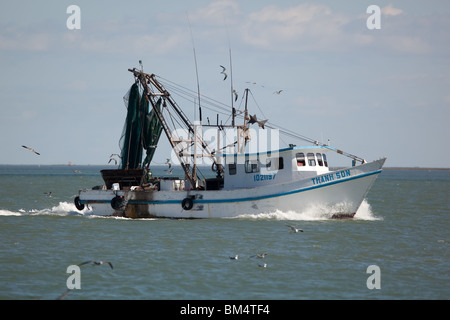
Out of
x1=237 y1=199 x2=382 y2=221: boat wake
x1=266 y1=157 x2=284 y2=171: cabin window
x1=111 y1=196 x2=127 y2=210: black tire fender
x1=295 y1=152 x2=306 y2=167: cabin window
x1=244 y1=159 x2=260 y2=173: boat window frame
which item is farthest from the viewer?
x1=111 y1=196 x2=127 y2=210: black tire fender

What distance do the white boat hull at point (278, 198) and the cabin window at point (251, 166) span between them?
155 centimetres

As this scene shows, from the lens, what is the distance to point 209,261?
2367cm

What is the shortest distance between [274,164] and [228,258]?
10.6m

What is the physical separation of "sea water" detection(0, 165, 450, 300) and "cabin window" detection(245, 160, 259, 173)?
265cm

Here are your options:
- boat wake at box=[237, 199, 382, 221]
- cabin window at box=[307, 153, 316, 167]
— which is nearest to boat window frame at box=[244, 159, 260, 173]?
boat wake at box=[237, 199, 382, 221]

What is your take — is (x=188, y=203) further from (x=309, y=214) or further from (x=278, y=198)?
(x=309, y=214)

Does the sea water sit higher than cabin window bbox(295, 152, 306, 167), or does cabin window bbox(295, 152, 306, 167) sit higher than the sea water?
cabin window bbox(295, 152, 306, 167)

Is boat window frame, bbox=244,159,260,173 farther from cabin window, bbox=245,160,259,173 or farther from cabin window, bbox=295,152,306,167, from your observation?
cabin window, bbox=295,152,306,167

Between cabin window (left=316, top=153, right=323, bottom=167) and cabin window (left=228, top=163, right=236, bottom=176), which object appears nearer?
cabin window (left=316, top=153, right=323, bottom=167)

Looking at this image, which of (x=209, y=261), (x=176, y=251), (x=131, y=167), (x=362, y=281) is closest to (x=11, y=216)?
(x=131, y=167)

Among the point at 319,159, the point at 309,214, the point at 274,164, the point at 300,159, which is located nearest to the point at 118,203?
the point at 274,164

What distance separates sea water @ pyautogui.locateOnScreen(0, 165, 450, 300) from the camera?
63.5 feet

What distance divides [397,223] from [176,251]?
56.4 ft

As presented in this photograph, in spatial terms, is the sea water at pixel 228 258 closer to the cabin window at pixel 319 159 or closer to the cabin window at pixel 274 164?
the cabin window at pixel 274 164
